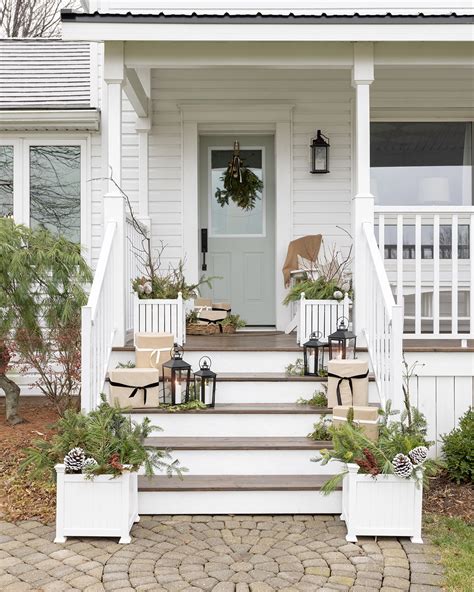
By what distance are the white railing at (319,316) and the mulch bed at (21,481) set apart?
2018 mm

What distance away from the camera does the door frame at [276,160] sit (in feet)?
22.8

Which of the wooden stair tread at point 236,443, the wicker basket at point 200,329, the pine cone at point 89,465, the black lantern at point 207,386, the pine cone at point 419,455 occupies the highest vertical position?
the wicker basket at point 200,329

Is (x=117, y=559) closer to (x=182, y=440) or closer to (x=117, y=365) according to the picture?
(x=182, y=440)

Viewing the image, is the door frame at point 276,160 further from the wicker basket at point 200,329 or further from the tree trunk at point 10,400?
the tree trunk at point 10,400

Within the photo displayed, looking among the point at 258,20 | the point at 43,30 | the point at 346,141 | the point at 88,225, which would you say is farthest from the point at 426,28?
the point at 43,30

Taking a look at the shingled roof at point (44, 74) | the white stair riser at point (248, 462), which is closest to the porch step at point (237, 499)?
the white stair riser at point (248, 462)

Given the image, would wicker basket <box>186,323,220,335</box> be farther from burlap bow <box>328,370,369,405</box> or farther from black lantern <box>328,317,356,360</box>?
burlap bow <box>328,370,369,405</box>

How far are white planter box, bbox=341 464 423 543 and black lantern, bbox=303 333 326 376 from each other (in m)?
1.26

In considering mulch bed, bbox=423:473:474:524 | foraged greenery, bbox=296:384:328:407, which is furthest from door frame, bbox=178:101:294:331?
mulch bed, bbox=423:473:474:524

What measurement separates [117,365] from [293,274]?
224 cm

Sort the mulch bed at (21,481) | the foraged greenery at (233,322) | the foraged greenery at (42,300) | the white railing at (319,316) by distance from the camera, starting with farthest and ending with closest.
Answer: the foraged greenery at (233,322)
the foraged greenery at (42,300)
the white railing at (319,316)
the mulch bed at (21,481)

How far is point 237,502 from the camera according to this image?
4.09m

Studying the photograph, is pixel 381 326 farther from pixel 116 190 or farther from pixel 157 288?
pixel 116 190

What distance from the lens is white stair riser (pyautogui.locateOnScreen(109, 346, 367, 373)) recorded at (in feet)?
16.8
